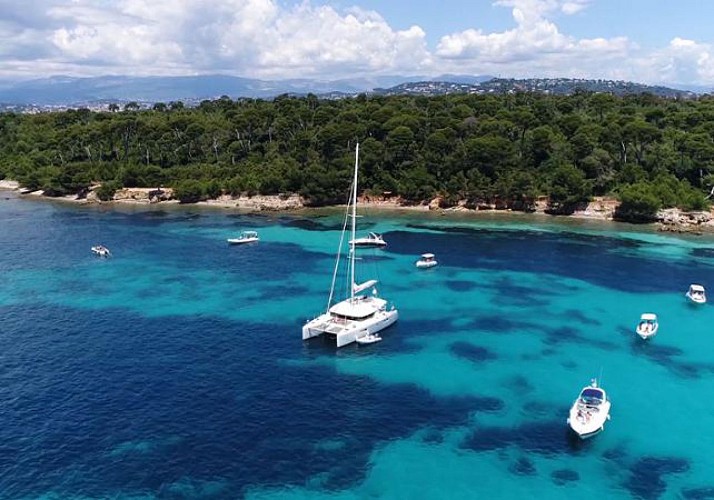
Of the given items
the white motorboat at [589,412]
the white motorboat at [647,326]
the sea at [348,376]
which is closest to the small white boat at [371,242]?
the sea at [348,376]

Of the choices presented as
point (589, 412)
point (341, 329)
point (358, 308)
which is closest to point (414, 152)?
point (358, 308)

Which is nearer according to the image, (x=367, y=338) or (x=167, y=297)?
(x=367, y=338)

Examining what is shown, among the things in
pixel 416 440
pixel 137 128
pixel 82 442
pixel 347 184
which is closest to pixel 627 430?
pixel 416 440

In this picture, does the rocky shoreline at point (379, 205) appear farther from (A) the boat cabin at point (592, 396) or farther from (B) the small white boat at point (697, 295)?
(A) the boat cabin at point (592, 396)

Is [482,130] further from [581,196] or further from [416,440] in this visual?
[416,440]

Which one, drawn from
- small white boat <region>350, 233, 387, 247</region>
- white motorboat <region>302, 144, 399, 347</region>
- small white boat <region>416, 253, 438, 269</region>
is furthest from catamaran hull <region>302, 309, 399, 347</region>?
small white boat <region>350, 233, 387, 247</region>
